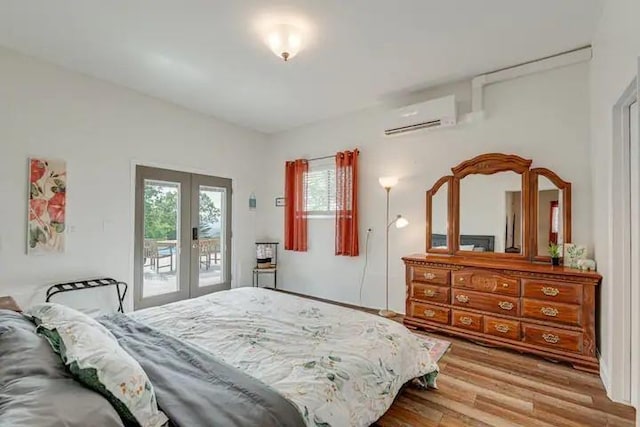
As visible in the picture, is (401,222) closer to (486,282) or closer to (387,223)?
(387,223)

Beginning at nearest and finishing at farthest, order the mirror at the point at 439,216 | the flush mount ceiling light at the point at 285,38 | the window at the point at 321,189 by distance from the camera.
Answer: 1. the flush mount ceiling light at the point at 285,38
2. the mirror at the point at 439,216
3. the window at the point at 321,189

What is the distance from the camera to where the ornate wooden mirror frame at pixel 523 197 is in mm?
3123

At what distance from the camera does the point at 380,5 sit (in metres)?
2.32

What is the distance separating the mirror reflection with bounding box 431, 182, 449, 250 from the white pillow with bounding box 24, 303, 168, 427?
10.9ft

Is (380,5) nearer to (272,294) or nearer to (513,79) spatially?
(513,79)

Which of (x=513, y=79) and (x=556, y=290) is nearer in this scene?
(x=556, y=290)

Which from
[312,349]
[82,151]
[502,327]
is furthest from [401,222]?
[82,151]

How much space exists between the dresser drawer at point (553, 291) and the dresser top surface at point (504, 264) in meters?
0.10

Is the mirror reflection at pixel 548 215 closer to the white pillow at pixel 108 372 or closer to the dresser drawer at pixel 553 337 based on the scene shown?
the dresser drawer at pixel 553 337

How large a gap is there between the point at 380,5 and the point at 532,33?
4.70ft

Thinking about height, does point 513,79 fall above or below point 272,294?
above

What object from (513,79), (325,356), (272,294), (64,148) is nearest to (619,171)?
(513,79)

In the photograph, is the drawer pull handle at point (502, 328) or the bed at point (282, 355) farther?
the drawer pull handle at point (502, 328)

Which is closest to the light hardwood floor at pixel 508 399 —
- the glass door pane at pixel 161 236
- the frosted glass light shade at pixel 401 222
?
the frosted glass light shade at pixel 401 222
